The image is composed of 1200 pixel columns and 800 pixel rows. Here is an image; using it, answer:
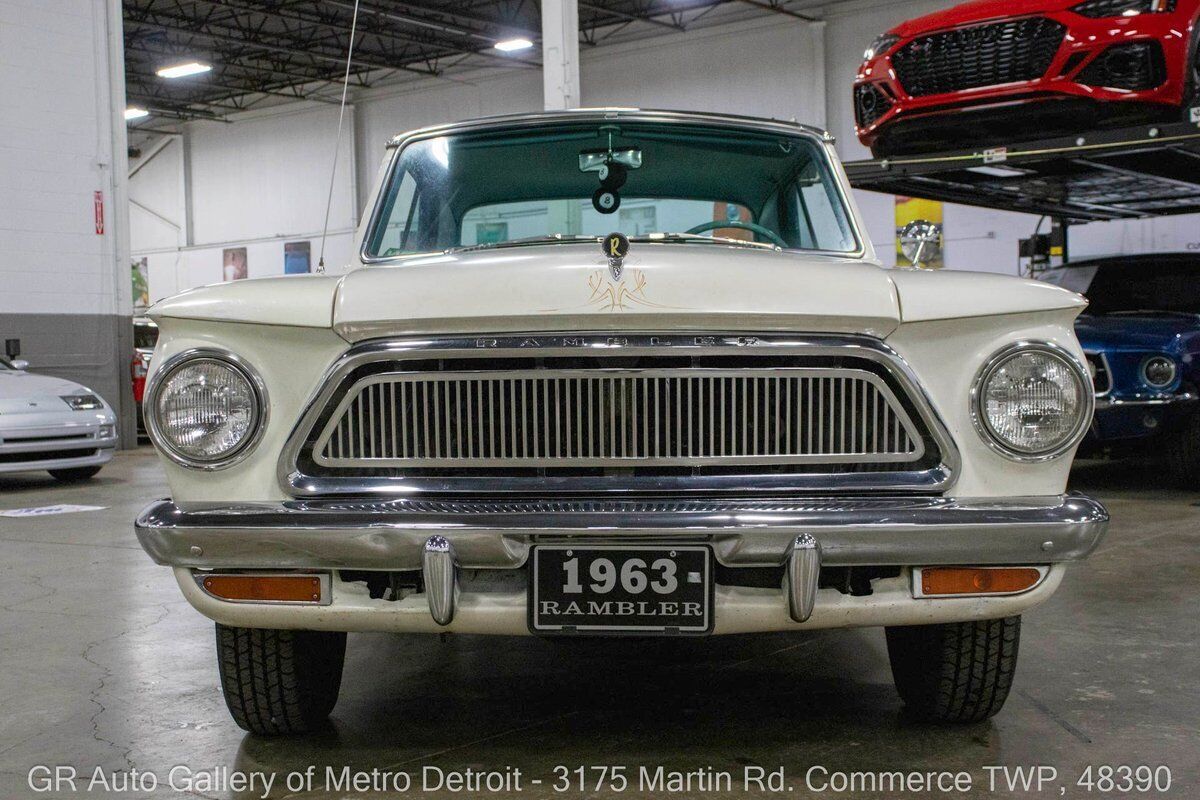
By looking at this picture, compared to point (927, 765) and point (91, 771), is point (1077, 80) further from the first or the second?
point (91, 771)

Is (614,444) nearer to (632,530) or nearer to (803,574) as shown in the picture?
(632,530)

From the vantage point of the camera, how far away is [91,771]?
266 centimetres

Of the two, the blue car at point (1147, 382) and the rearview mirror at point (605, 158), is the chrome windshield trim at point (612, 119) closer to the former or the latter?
the rearview mirror at point (605, 158)

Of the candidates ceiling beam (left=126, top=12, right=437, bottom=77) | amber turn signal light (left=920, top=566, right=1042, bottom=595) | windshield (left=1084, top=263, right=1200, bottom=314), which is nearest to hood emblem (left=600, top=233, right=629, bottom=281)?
amber turn signal light (left=920, top=566, right=1042, bottom=595)

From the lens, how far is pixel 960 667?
8.98 feet

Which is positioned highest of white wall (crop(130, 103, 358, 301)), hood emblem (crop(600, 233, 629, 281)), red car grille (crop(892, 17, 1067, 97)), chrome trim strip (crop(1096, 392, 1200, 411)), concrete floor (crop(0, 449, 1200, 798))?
white wall (crop(130, 103, 358, 301))

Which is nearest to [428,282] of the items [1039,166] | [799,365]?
[799,365]

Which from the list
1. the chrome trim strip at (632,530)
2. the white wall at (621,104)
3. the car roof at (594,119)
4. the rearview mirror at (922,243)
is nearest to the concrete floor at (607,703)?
the chrome trim strip at (632,530)

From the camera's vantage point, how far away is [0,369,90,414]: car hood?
28.2 ft

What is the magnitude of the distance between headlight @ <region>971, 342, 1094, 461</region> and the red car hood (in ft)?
13.9

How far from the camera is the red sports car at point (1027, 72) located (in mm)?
5824

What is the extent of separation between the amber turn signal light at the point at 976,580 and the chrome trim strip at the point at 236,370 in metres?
1.40

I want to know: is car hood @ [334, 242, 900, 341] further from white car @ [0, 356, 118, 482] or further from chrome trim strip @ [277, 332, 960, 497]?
white car @ [0, 356, 118, 482]

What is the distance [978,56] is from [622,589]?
5.03m
